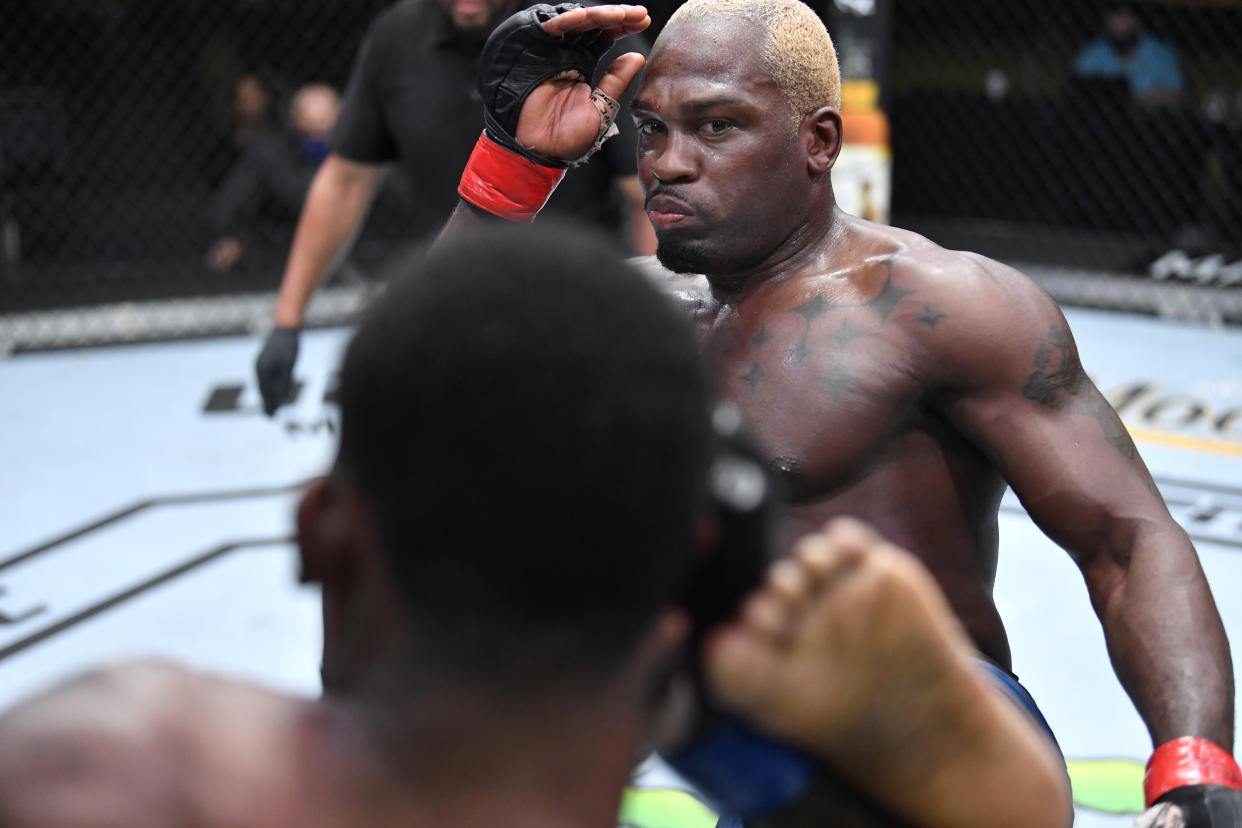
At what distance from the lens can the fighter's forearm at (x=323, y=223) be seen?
121 inches

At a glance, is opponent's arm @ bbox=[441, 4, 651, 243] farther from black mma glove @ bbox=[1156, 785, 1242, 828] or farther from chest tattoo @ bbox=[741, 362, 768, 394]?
black mma glove @ bbox=[1156, 785, 1242, 828]

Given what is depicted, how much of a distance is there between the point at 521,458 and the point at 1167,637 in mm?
973

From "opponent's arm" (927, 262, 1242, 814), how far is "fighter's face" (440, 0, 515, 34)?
1.54 metres

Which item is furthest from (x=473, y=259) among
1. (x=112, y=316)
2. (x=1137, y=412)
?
(x=112, y=316)

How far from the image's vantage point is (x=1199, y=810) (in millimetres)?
1207

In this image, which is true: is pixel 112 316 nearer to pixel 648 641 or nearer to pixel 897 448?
pixel 897 448

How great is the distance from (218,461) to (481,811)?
3.71 m

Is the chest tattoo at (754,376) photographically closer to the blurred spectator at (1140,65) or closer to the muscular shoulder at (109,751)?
the muscular shoulder at (109,751)

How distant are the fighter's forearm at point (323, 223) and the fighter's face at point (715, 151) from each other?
157 cm

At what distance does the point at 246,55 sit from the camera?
680cm

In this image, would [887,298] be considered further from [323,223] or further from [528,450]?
[323,223]

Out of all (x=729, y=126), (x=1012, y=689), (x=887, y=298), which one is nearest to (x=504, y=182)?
(x=729, y=126)

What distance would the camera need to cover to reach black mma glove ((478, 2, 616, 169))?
1704 mm

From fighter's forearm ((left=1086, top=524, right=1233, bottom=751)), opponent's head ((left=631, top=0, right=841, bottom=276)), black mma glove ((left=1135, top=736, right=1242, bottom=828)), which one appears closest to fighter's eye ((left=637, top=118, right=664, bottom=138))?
opponent's head ((left=631, top=0, right=841, bottom=276))
